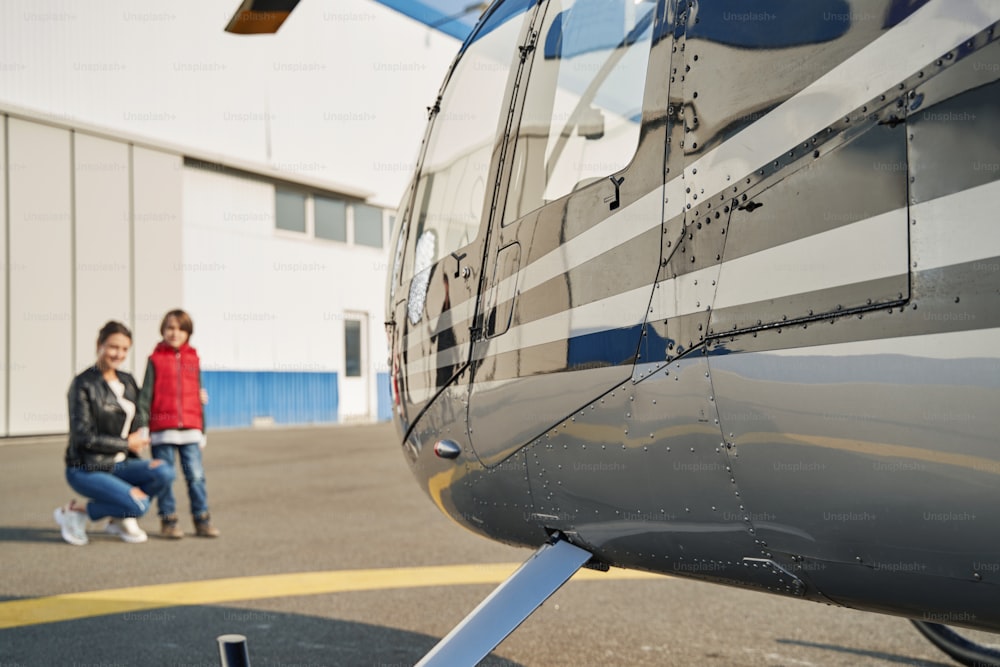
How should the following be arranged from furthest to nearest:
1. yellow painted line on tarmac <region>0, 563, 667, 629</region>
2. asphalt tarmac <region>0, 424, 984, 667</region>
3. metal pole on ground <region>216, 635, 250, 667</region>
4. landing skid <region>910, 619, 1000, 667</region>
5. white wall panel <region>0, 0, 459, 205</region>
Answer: white wall panel <region>0, 0, 459, 205</region> → yellow painted line on tarmac <region>0, 563, 667, 629</region> → asphalt tarmac <region>0, 424, 984, 667</region> → landing skid <region>910, 619, 1000, 667</region> → metal pole on ground <region>216, 635, 250, 667</region>

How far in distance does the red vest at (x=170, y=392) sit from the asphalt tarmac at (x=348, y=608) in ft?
2.80

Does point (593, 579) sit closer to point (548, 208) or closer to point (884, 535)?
point (548, 208)

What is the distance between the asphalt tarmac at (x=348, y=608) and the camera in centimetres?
361

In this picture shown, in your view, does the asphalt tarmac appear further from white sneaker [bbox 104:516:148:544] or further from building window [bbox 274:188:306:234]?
building window [bbox 274:188:306:234]

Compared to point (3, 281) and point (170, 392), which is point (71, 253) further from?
point (170, 392)

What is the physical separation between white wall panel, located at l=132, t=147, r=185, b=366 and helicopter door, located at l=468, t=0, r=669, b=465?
1490 cm

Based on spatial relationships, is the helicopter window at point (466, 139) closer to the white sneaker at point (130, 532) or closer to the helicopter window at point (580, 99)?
the helicopter window at point (580, 99)

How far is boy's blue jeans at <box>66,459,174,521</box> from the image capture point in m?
6.08

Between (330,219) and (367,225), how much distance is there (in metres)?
1.13

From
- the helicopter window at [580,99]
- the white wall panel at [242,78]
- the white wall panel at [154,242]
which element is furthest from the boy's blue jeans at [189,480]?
the white wall panel at [242,78]

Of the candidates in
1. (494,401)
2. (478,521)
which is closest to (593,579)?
(478,521)

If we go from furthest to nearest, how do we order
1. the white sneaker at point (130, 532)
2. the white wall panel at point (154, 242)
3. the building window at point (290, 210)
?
the building window at point (290, 210)
the white wall panel at point (154, 242)
the white sneaker at point (130, 532)

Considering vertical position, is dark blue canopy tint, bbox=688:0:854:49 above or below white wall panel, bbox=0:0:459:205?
below

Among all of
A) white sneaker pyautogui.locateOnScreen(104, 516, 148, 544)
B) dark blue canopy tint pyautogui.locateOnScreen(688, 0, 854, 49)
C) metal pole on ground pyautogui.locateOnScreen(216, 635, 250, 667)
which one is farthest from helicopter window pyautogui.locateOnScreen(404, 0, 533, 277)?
white sneaker pyautogui.locateOnScreen(104, 516, 148, 544)
